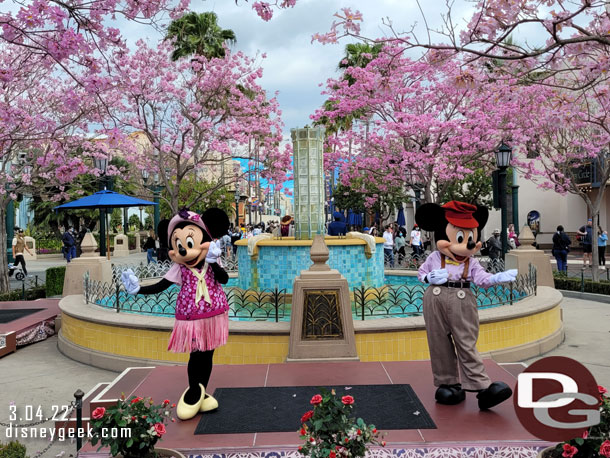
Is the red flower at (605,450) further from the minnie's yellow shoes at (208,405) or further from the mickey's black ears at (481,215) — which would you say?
the minnie's yellow shoes at (208,405)

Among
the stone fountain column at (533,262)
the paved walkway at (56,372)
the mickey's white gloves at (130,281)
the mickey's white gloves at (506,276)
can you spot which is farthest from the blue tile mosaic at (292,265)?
the mickey's white gloves at (506,276)

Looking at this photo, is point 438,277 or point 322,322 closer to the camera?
point 438,277

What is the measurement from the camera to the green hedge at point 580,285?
48.4ft

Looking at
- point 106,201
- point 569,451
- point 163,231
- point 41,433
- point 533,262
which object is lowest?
point 41,433

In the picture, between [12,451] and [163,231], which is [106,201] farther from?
[12,451]

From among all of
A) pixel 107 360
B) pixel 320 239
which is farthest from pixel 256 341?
pixel 107 360

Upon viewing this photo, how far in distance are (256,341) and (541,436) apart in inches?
175

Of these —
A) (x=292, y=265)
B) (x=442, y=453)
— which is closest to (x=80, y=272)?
(x=292, y=265)

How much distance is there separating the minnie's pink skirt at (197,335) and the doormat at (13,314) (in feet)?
23.9

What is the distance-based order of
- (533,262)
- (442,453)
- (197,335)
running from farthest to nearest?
(533,262) < (197,335) < (442,453)

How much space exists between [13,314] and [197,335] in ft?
27.1

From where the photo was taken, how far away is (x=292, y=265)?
10906 mm

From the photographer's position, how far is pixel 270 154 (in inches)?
874

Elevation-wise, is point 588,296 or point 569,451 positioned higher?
point 569,451
